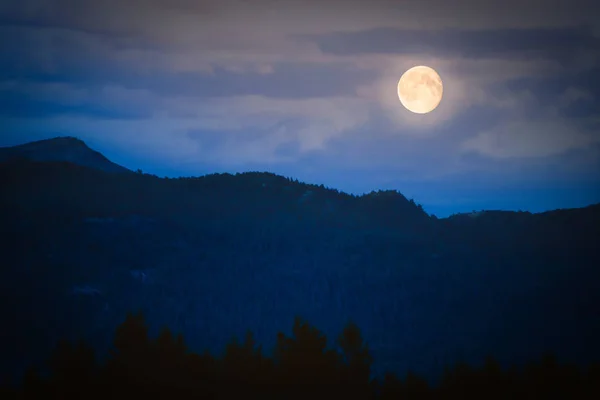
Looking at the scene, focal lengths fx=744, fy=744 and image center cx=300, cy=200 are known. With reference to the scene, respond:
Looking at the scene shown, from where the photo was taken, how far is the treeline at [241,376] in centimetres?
4984

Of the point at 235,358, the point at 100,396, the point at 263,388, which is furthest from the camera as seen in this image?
the point at 235,358

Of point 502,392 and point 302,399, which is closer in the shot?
point 302,399

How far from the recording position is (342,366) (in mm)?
54031

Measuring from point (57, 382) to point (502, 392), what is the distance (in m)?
33.0

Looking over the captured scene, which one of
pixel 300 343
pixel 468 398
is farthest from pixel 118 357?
pixel 468 398

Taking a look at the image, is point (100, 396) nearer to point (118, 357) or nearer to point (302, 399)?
point (118, 357)

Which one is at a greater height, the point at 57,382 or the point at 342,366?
the point at 342,366

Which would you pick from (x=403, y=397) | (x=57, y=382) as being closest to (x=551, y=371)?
(x=403, y=397)

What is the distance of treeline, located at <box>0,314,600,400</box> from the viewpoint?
164ft

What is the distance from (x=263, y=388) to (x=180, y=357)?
688 centimetres

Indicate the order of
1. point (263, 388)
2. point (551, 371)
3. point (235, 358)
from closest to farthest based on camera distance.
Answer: point (263, 388)
point (235, 358)
point (551, 371)

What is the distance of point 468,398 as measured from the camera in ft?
188

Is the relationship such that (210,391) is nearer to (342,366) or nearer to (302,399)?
(302,399)

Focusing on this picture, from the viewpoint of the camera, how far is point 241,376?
54.2 m
